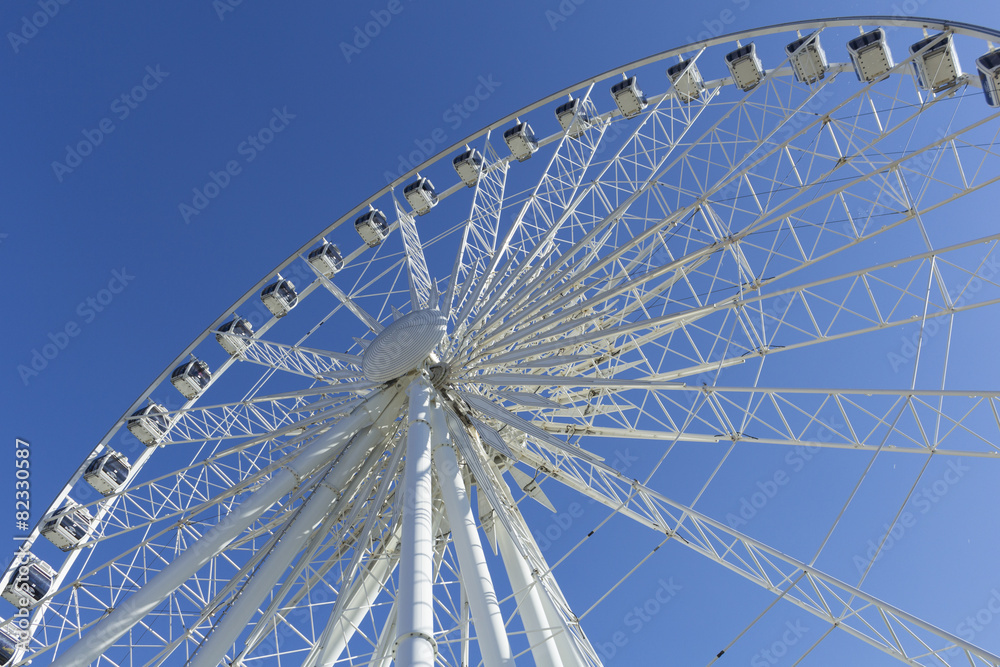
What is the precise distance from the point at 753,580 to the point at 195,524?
12.0m

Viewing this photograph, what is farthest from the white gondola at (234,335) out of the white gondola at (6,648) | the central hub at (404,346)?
the central hub at (404,346)

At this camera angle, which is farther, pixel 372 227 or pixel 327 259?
pixel 372 227

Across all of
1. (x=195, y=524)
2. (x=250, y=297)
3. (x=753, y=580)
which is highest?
(x=250, y=297)

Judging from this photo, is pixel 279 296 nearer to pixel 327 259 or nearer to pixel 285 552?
pixel 327 259

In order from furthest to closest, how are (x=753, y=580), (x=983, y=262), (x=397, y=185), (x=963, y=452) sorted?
(x=397, y=185), (x=753, y=580), (x=983, y=262), (x=963, y=452)

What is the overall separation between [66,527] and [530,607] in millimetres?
14374

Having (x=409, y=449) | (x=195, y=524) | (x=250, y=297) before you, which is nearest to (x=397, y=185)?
(x=250, y=297)

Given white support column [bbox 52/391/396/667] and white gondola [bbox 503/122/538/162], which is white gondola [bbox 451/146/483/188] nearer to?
white gondola [bbox 503/122/538/162]

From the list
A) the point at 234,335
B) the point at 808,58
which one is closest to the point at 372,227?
the point at 234,335

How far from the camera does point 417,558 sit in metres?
9.57

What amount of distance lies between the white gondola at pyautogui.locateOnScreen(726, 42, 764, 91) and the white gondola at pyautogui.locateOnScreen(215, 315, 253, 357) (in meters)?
15.0

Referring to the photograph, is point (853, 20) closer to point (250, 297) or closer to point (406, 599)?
point (406, 599)

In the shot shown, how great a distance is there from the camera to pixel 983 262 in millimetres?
10984

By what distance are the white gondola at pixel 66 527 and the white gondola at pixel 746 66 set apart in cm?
2002
